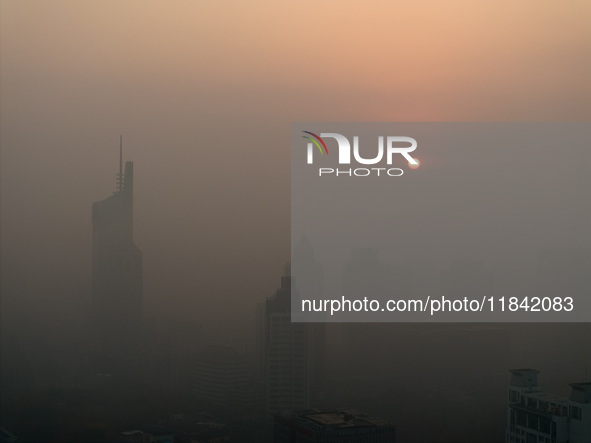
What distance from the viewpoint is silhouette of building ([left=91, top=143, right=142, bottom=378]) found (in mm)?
2717

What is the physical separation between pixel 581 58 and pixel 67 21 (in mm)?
2035

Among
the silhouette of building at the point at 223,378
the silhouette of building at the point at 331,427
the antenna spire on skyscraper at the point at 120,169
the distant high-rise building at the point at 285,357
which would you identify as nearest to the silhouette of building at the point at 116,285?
the antenna spire on skyscraper at the point at 120,169

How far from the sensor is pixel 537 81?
106 inches

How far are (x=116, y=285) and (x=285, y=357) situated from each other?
2.44 feet

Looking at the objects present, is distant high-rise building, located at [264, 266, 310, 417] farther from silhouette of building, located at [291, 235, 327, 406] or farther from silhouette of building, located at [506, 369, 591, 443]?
silhouette of building, located at [506, 369, 591, 443]

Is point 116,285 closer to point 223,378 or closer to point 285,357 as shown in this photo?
point 223,378

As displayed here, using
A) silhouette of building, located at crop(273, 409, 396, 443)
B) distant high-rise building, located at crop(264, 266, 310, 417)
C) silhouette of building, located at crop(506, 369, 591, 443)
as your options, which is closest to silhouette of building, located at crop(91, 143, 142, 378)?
distant high-rise building, located at crop(264, 266, 310, 417)

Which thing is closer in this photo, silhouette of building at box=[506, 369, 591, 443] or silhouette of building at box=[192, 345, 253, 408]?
silhouette of building at box=[506, 369, 591, 443]

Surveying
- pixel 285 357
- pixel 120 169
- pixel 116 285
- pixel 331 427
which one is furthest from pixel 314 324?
pixel 120 169

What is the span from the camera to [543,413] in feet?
8.31

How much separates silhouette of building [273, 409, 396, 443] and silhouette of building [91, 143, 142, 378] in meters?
0.65

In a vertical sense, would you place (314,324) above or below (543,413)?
above

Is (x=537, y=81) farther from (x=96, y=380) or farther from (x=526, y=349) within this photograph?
(x=96, y=380)

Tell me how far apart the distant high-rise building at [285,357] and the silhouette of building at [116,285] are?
53 centimetres
